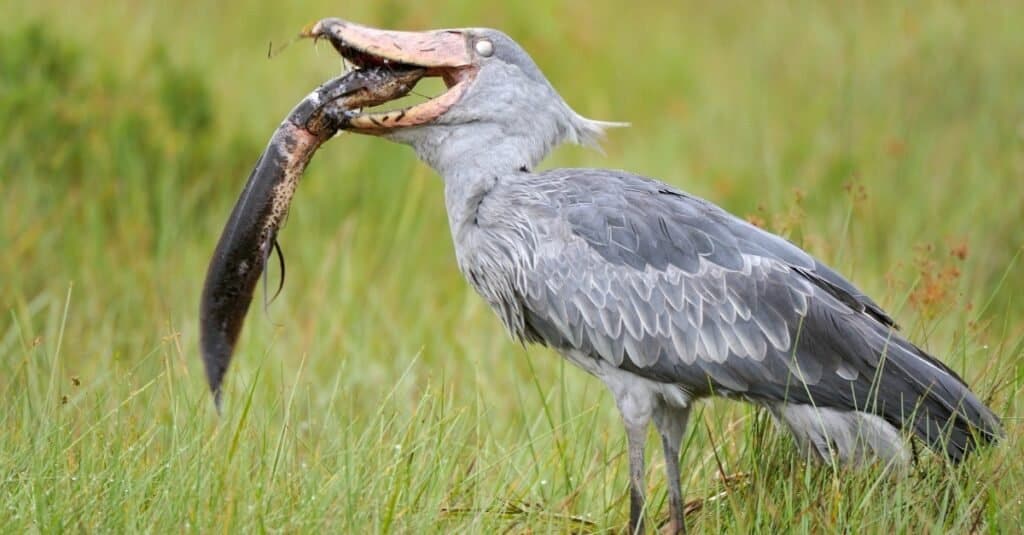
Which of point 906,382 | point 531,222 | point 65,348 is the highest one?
point 531,222

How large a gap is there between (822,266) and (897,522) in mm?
908

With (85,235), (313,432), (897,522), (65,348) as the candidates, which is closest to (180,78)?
(85,235)

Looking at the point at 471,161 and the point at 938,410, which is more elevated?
the point at 471,161

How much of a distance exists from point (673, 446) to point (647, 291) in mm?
465

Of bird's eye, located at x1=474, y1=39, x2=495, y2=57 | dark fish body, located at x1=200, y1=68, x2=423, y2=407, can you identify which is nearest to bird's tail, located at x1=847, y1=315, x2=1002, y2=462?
bird's eye, located at x1=474, y1=39, x2=495, y2=57

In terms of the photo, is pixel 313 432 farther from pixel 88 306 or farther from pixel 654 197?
pixel 88 306

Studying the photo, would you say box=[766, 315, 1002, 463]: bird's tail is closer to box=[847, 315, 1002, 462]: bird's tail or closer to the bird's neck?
box=[847, 315, 1002, 462]: bird's tail

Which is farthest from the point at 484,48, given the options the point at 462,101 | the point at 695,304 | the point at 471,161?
the point at 695,304

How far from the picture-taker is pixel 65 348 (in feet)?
20.6

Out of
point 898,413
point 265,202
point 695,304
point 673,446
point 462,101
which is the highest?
point 462,101

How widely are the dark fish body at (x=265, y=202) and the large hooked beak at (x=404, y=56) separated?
60 millimetres

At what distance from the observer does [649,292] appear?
4492 millimetres

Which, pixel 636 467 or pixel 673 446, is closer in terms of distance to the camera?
pixel 636 467

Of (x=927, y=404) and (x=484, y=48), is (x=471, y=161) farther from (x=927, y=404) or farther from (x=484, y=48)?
(x=927, y=404)
